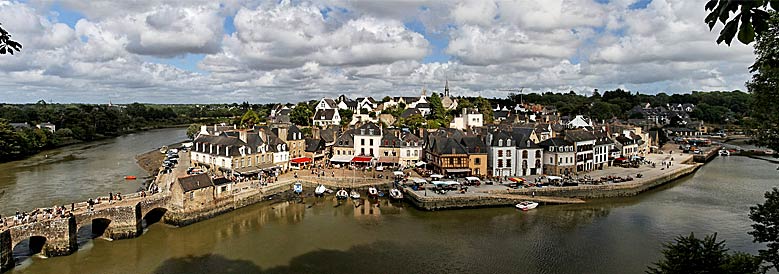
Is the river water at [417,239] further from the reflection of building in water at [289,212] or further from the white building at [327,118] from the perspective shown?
the white building at [327,118]

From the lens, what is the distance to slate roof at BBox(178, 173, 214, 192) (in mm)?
24734

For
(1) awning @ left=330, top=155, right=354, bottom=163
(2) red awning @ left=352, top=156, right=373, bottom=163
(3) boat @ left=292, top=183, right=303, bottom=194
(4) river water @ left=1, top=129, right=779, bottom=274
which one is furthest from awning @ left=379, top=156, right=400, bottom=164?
(4) river water @ left=1, top=129, right=779, bottom=274

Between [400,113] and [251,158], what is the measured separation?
2813 cm

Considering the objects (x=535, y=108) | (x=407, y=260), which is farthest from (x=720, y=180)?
(x=535, y=108)

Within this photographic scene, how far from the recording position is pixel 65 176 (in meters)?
37.7

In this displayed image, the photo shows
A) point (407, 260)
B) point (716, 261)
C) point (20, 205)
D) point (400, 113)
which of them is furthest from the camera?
point (400, 113)

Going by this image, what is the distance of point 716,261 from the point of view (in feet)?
34.8

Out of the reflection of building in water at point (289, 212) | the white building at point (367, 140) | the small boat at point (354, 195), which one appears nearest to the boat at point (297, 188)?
the reflection of building in water at point (289, 212)

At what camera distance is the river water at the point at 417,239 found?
19047 mm

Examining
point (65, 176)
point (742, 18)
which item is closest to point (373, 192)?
point (65, 176)

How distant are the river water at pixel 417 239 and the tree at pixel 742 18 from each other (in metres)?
16.6

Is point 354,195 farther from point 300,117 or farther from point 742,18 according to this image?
point 742,18

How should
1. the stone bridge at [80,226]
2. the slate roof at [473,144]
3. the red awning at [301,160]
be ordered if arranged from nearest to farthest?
the stone bridge at [80,226] → the slate roof at [473,144] → the red awning at [301,160]

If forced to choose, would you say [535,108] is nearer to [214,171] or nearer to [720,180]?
[720,180]
